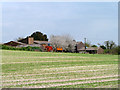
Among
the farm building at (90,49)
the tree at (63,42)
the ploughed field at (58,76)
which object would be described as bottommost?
the ploughed field at (58,76)

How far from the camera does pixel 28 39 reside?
9138 cm

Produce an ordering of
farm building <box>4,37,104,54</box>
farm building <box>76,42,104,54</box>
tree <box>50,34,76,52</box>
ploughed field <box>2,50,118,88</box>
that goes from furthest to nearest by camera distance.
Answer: tree <box>50,34,76,52</box>
farm building <box>76,42,104,54</box>
farm building <box>4,37,104,54</box>
ploughed field <box>2,50,118,88</box>

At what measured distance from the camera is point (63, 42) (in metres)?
88.2

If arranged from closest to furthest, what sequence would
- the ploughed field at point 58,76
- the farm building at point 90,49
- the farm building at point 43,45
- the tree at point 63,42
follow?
the ploughed field at point 58,76 → the farm building at point 43,45 → the farm building at point 90,49 → the tree at point 63,42

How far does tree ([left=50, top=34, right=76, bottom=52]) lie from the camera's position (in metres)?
88.2

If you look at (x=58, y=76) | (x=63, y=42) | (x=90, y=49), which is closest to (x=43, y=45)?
(x=63, y=42)

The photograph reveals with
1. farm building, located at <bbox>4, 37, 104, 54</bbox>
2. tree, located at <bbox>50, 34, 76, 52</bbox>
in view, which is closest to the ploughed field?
farm building, located at <bbox>4, 37, 104, 54</bbox>

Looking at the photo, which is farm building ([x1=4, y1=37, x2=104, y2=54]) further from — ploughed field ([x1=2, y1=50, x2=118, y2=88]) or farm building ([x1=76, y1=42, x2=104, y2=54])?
ploughed field ([x1=2, y1=50, x2=118, y2=88])

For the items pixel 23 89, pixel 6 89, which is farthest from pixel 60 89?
pixel 6 89

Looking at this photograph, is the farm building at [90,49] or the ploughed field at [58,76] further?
the farm building at [90,49]

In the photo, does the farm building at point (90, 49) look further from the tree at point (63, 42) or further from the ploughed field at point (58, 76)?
the ploughed field at point (58, 76)

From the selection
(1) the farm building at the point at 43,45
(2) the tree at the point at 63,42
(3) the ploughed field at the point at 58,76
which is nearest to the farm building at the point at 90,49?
(1) the farm building at the point at 43,45

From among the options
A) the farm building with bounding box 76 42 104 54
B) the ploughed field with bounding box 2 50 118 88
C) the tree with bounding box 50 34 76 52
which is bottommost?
the ploughed field with bounding box 2 50 118 88

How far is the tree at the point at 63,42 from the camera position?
8819 cm
